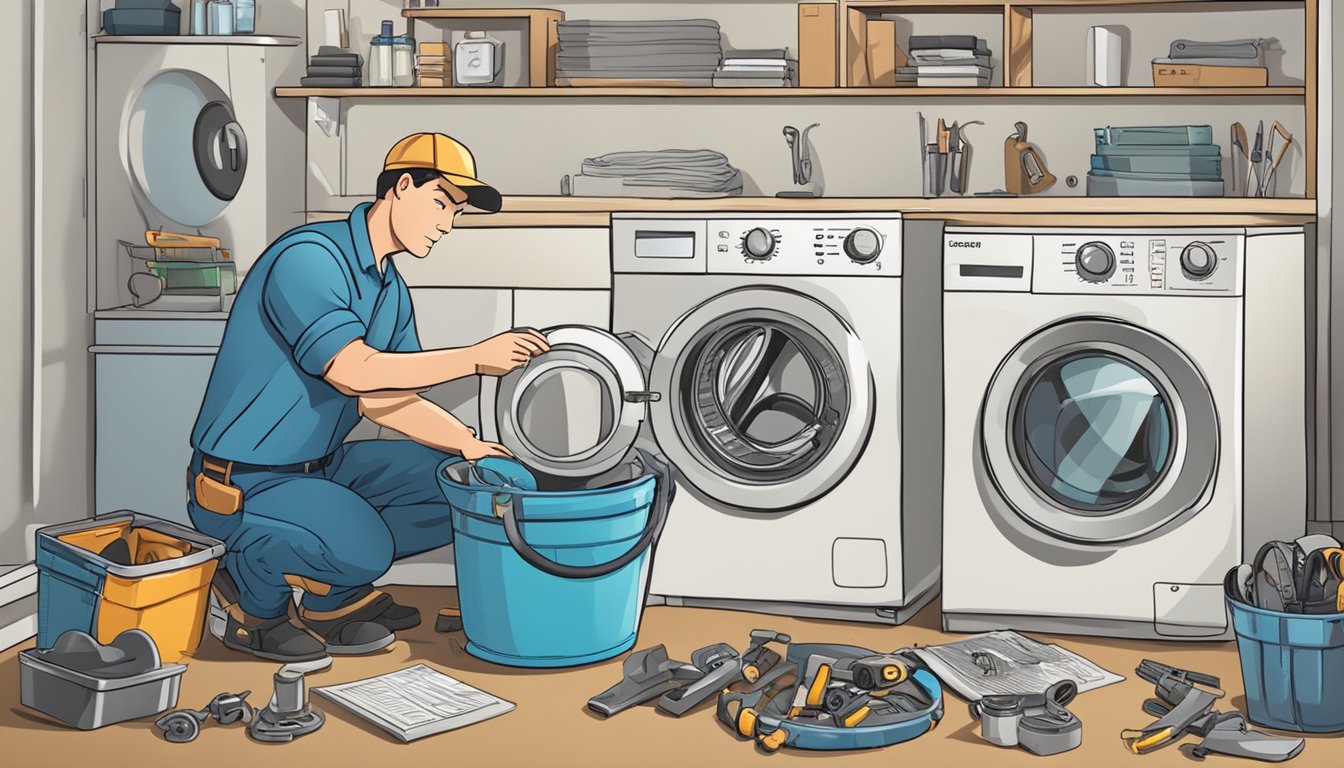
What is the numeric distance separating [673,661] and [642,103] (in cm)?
Answer: 199

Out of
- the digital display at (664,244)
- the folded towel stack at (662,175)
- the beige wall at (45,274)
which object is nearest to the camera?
the digital display at (664,244)

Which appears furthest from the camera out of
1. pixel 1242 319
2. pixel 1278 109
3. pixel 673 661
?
pixel 1278 109

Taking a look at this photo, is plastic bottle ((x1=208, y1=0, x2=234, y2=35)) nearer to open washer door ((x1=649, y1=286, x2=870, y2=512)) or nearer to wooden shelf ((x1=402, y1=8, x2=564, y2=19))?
wooden shelf ((x1=402, y1=8, x2=564, y2=19))

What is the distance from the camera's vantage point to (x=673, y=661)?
256cm

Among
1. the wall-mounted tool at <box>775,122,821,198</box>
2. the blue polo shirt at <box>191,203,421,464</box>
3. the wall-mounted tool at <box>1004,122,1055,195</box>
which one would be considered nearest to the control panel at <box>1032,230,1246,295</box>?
A: the wall-mounted tool at <box>1004,122,1055,195</box>

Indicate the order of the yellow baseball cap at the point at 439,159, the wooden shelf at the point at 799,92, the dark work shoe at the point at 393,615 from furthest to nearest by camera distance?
the wooden shelf at the point at 799,92 < the dark work shoe at the point at 393,615 < the yellow baseball cap at the point at 439,159

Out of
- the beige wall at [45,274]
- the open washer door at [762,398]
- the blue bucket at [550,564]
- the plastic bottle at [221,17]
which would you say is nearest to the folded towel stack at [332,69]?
the plastic bottle at [221,17]

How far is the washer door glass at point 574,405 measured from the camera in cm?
290

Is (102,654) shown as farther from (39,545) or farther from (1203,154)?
(1203,154)

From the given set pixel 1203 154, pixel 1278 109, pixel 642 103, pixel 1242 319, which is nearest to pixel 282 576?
pixel 642 103

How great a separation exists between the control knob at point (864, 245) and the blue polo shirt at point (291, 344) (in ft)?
3.65

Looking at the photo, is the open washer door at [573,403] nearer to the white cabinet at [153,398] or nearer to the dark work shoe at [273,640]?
the dark work shoe at [273,640]

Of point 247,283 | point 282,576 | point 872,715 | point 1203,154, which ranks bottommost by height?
point 872,715

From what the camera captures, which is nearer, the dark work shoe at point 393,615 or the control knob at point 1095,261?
the control knob at point 1095,261
